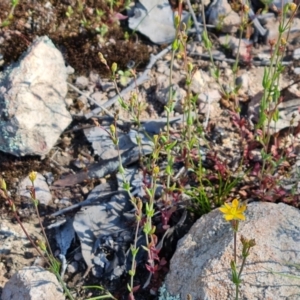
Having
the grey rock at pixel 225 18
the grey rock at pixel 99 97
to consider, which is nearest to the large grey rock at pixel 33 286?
the grey rock at pixel 99 97

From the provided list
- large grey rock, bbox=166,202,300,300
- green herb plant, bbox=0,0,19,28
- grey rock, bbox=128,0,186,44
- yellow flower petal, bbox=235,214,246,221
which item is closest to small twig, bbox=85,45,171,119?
grey rock, bbox=128,0,186,44

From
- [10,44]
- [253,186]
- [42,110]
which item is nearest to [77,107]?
[42,110]

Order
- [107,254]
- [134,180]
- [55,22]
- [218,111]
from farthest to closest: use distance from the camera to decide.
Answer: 1. [55,22]
2. [218,111]
3. [134,180]
4. [107,254]

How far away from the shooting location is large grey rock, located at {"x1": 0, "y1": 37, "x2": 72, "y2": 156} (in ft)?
13.4

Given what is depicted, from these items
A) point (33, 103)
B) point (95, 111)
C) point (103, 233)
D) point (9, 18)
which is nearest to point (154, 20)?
point (95, 111)

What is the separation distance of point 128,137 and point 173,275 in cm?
120

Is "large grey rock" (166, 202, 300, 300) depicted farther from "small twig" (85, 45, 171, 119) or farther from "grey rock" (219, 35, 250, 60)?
"grey rock" (219, 35, 250, 60)

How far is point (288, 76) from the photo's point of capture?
180 inches

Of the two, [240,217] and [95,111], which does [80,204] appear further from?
[240,217]

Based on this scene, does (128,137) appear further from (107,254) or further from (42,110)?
(107,254)

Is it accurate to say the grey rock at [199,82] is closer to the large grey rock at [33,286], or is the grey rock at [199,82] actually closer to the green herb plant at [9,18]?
the green herb plant at [9,18]

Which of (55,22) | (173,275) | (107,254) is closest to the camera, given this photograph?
(173,275)

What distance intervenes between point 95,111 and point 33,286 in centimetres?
147

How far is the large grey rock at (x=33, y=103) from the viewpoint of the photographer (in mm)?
4090
